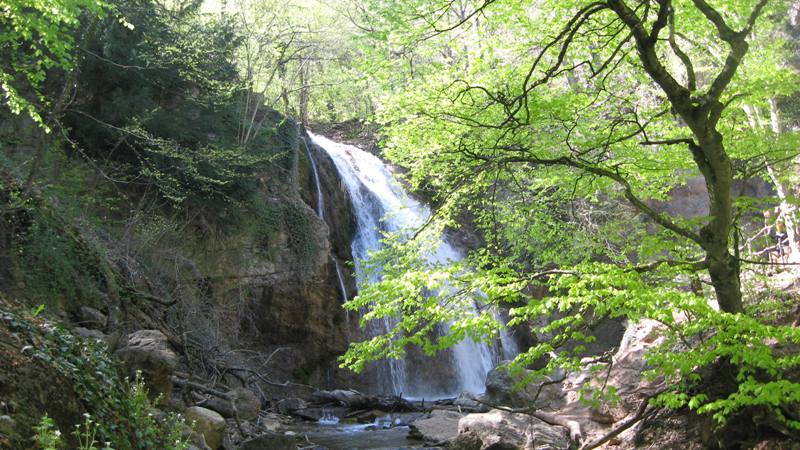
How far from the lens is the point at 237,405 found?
9.62m

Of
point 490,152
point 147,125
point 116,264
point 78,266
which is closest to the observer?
point 490,152

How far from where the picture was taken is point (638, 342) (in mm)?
10555

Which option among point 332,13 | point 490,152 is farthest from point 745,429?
point 332,13

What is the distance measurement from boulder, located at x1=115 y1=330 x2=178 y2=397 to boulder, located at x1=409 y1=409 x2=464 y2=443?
4.85 meters

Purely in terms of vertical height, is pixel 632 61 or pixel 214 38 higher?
pixel 214 38

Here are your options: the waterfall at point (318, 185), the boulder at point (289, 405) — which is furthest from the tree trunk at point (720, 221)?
the waterfall at point (318, 185)

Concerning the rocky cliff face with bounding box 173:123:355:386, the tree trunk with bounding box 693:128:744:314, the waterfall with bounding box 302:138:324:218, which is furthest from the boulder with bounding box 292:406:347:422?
the tree trunk with bounding box 693:128:744:314

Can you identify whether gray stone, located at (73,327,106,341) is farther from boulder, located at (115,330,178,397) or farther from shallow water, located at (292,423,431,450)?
shallow water, located at (292,423,431,450)

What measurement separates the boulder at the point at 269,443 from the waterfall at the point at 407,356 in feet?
24.8

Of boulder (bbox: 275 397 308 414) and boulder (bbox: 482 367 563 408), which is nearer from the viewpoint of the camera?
boulder (bbox: 482 367 563 408)

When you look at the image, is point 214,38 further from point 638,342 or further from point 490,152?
point 638,342

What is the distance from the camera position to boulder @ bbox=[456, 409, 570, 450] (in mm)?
8438

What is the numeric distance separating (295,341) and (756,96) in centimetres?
1232

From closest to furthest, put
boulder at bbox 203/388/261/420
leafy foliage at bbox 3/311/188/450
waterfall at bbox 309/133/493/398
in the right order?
1. leafy foliage at bbox 3/311/188/450
2. boulder at bbox 203/388/261/420
3. waterfall at bbox 309/133/493/398
